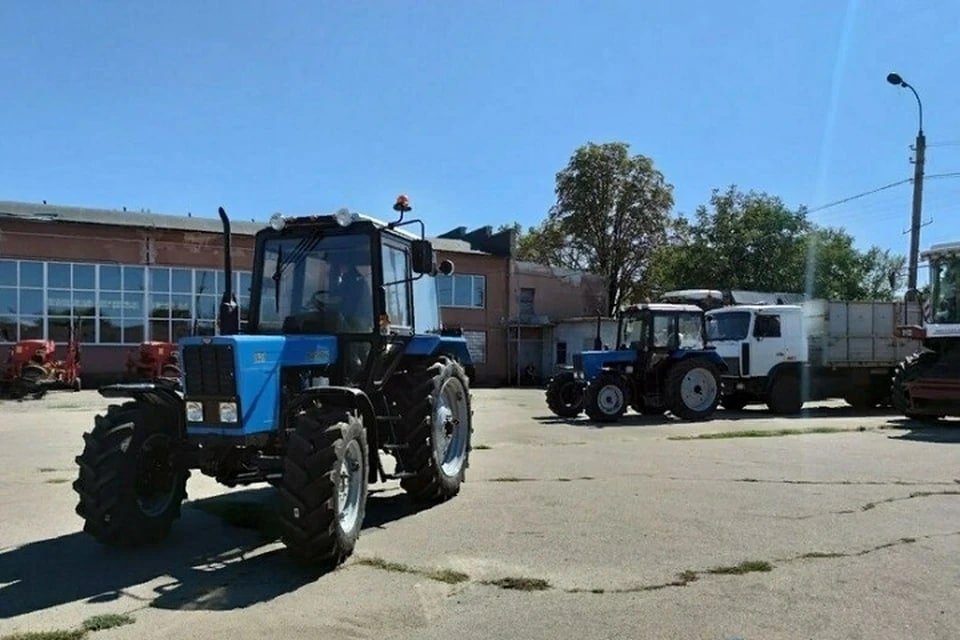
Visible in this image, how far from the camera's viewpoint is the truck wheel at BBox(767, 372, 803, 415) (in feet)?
69.4

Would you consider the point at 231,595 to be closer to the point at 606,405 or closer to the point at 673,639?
the point at 673,639

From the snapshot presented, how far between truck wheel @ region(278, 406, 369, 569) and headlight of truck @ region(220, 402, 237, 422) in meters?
0.50

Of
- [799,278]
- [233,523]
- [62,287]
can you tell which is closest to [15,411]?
[62,287]

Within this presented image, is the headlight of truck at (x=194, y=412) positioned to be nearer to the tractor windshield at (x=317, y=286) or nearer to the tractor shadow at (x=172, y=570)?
the tractor shadow at (x=172, y=570)

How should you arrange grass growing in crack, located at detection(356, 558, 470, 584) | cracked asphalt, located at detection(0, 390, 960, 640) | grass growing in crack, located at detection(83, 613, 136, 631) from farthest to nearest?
1. grass growing in crack, located at detection(356, 558, 470, 584)
2. cracked asphalt, located at detection(0, 390, 960, 640)
3. grass growing in crack, located at detection(83, 613, 136, 631)

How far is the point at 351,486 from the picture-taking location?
6.64m

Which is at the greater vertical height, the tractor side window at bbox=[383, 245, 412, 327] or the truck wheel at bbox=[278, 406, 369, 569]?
the tractor side window at bbox=[383, 245, 412, 327]

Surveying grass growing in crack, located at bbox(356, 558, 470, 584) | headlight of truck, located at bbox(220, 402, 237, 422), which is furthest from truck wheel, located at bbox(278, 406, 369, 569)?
headlight of truck, located at bbox(220, 402, 237, 422)

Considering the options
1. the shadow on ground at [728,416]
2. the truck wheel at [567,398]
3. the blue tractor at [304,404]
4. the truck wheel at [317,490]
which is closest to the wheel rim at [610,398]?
the shadow on ground at [728,416]

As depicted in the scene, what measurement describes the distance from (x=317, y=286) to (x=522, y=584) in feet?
11.4

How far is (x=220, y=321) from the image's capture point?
7746 mm

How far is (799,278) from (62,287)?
31092 millimetres

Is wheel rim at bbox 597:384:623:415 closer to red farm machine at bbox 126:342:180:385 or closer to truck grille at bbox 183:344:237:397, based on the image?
truck grille at bbox 183:344:237:397

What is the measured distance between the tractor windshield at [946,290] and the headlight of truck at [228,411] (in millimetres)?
16655
